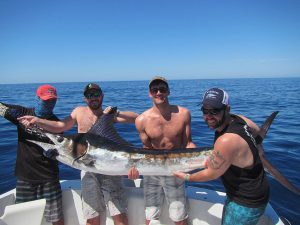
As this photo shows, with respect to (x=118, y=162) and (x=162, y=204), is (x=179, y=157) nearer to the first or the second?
(x=118, y=162)

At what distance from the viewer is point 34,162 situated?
315 cm

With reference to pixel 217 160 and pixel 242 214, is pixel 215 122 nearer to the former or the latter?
pixel 217 160

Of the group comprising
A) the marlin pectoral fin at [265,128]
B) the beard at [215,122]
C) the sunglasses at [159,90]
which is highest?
the sunglasses at [159,90]

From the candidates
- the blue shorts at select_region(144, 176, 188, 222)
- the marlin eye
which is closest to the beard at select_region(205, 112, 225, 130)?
the blue shorts at select_region(144, 176, 188, 222)

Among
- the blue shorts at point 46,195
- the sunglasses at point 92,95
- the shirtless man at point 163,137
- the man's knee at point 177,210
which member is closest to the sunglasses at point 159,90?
the shirtless man at point 163,137

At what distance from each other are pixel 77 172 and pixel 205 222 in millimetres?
3745

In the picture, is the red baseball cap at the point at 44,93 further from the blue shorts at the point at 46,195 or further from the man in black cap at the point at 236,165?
the man in black cap at the point at 236,165

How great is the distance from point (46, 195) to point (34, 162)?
452 mm

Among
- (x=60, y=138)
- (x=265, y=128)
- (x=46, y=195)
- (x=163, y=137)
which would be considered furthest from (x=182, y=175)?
(x=46, y=195)

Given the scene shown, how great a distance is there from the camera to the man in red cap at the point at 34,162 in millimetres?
3148

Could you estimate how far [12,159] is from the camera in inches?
276

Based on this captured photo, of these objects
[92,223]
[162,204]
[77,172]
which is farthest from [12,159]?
[162,204]

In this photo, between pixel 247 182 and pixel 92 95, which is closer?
pixel 247 182

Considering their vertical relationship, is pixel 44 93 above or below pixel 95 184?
above
